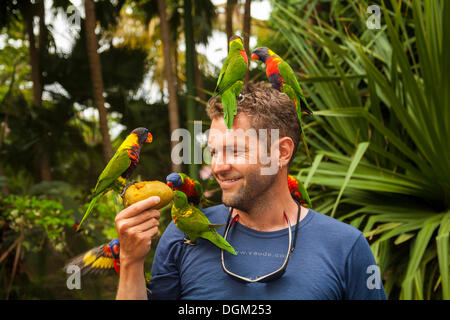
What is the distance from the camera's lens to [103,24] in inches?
228

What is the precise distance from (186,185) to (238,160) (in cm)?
17

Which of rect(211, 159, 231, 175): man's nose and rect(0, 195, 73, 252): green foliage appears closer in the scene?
rect(211, 159, 231, 175): man's nose

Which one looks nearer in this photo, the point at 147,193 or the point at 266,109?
the point at 147,193

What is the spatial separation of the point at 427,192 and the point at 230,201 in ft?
5.72

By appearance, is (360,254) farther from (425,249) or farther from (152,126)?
(152,126)

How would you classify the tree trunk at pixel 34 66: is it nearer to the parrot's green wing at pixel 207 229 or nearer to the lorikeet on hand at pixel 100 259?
the lorikeet on hand at pixel 100 259

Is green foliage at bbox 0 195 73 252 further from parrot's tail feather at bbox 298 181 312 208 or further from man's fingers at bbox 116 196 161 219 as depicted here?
man's fingers at bbox 116 196 161 219

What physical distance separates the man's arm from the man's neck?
0.23m

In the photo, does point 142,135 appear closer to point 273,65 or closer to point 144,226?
point 144,226

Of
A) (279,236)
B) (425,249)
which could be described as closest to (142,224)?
(279,236)

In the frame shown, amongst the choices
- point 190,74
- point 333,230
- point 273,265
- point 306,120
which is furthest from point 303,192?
point 306,120

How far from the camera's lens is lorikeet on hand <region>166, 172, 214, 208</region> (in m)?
0.82

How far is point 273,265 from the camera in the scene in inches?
32.0

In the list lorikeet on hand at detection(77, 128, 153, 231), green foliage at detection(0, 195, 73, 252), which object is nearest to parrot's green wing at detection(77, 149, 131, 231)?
lorikeet on hand at detection(77, 128, 153, 231)
